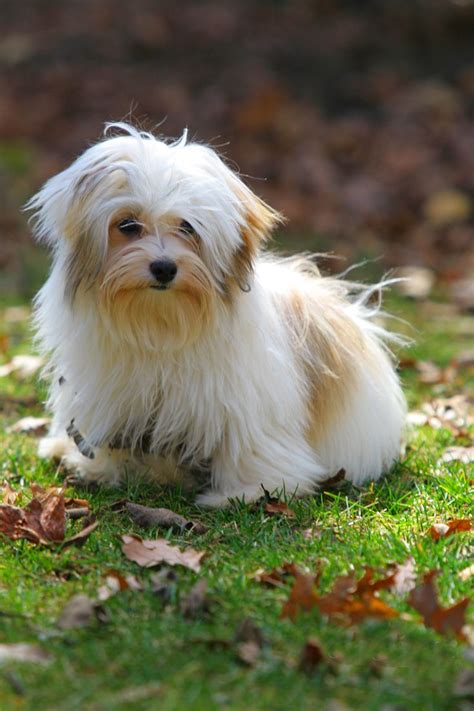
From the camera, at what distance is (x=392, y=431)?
444cm

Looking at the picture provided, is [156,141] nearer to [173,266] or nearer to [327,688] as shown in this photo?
[173,266]

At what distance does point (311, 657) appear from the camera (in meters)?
2.75

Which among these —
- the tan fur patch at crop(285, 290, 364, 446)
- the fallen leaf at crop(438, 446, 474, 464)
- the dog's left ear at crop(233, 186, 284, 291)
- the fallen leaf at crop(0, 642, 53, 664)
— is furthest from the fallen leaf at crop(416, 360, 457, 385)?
the fallen leaf at crop(0, 642, 53, 664)

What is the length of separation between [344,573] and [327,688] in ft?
2.12

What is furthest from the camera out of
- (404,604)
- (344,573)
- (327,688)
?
(344,573)

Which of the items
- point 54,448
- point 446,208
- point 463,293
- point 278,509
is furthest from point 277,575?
point 446,208

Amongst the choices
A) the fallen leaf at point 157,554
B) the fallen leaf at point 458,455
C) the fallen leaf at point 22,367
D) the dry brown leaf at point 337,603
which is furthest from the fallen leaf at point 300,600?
the fallen leaf at point 22,367

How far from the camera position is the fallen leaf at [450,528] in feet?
11.7

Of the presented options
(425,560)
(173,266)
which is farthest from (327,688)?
(173,266)

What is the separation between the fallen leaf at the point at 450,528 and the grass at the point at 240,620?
0.13ft

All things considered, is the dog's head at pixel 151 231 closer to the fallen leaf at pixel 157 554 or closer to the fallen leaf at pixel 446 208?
the fallen leaf at pixel 157 554

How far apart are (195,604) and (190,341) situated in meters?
1.11

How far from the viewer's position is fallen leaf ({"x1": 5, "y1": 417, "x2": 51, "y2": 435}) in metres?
4.93

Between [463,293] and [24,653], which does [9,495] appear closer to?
[24,653]
